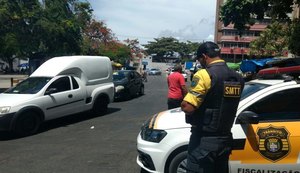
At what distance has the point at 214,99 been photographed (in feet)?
11.3

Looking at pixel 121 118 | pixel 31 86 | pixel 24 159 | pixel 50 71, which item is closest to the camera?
pixel 24 159

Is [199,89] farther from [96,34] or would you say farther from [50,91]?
[96,34]

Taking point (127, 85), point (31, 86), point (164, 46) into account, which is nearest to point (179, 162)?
point (31, 86)

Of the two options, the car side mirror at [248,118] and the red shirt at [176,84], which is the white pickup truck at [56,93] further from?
the car side mirror at [248,118]

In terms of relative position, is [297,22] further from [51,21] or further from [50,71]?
[51,21]

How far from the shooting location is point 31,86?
35.4 ft

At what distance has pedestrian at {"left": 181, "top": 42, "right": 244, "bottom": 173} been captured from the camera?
342cm

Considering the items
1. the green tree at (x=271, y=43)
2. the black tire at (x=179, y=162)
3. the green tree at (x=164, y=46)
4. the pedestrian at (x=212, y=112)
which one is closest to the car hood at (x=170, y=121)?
the black tire at (x=179, y=162)

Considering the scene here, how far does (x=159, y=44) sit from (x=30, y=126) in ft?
388

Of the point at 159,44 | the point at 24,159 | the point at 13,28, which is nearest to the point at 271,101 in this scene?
the point at 24,159

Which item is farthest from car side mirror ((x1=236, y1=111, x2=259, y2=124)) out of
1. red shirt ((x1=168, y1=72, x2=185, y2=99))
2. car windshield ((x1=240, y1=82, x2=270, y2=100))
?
red shirt ((x1=168, y1=72, x2=185, y2=99))

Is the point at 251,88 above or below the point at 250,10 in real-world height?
below

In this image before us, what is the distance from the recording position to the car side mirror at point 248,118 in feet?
14.7

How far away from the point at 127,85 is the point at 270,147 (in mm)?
13981
